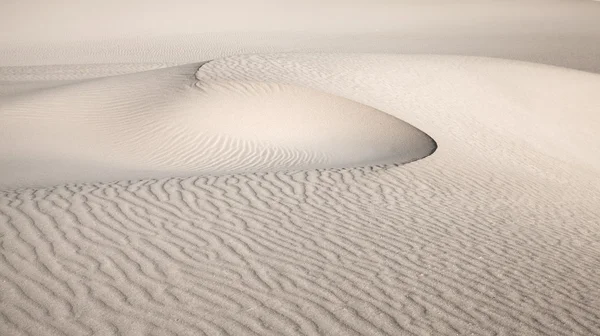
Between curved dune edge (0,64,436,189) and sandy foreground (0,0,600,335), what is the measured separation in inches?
2.2

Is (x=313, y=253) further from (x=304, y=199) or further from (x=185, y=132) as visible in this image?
(x=185, y=132)

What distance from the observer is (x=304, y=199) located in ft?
23.4

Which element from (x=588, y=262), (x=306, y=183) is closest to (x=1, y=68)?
(x=306, y=183)

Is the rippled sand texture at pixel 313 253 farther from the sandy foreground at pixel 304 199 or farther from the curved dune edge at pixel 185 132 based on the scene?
the curved dune edge at pixel 185 132

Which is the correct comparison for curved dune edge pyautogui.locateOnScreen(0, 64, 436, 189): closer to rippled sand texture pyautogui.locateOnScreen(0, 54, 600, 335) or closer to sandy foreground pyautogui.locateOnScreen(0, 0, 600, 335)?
sandy foreground pyautogui.locateOnScreen(0, 0, 600, 335)

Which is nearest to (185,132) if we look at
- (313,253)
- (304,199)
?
(304,199)

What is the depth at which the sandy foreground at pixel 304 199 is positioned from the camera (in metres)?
4.60

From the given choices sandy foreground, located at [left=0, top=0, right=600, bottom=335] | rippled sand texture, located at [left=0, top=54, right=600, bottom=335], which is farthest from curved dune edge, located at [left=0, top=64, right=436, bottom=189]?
rippled sand texture, located at [left=0, top=54, right=600, bottom=335]

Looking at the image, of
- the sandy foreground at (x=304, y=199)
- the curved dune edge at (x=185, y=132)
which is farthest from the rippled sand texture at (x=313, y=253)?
the curved dune edge at (x=185, y=132)

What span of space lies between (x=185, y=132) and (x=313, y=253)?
6.46 metres

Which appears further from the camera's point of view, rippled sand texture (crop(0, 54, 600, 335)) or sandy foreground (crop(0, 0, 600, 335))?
sandy foreground (crop(0, 0, 600, 335))

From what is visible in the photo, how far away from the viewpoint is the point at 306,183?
777 centimetres

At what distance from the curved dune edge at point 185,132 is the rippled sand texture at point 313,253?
1.69 m

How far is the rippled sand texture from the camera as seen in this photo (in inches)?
175
